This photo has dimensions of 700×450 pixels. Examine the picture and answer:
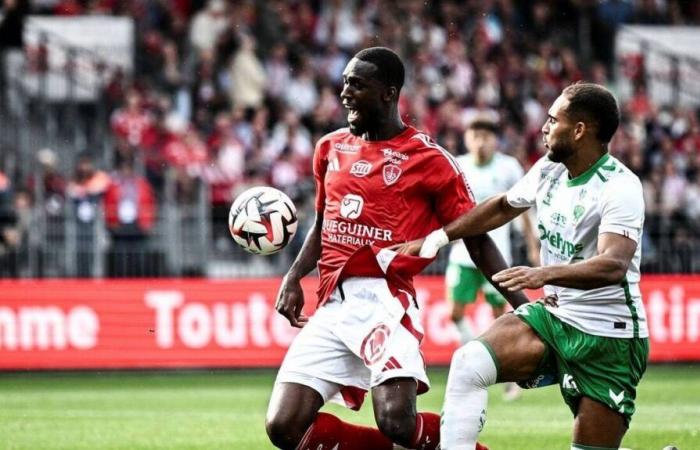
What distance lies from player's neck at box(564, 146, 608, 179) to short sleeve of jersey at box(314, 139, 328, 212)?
1354 mm

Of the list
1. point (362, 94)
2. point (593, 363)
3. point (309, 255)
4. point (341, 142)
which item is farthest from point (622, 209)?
point (309, 255)

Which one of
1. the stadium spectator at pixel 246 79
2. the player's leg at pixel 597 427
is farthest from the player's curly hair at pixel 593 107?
the stadium spectator at pixel 246 79

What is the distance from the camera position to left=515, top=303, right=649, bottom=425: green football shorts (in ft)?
22.4

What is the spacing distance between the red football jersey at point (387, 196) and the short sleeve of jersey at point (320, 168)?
0.16m

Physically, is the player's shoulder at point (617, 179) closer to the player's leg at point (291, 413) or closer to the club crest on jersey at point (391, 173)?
the club crest on jersey at point (391, 173)

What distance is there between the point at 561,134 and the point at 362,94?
1.05 meters

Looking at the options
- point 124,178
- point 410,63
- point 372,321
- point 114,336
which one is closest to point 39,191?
point 124,178

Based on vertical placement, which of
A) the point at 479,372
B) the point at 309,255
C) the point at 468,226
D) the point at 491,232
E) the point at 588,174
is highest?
the point at 588,174

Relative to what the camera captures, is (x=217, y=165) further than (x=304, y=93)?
No

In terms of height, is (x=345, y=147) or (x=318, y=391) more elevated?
(x=345, y=147)

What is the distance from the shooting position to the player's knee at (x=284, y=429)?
7016 millimetres

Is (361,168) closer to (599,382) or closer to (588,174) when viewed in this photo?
(588,174)

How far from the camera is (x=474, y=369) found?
6848 mm

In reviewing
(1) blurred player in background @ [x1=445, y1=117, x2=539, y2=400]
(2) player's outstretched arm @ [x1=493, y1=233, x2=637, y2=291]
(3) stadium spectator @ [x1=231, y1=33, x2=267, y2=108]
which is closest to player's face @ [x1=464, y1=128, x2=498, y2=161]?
(1) blurred player in background @ [x1=445, y1=117, x2=539, y2=400]
